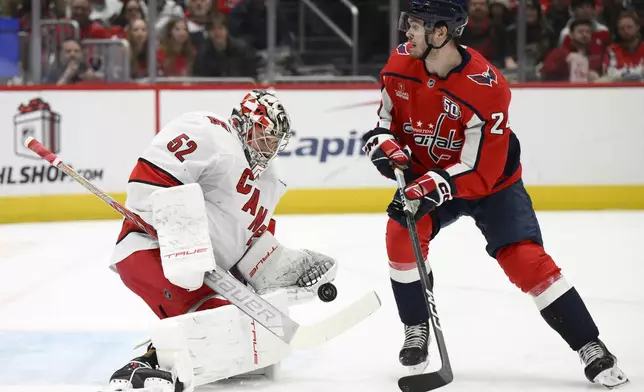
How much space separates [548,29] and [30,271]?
3.74m

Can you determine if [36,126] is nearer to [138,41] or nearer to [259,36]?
[138,41]

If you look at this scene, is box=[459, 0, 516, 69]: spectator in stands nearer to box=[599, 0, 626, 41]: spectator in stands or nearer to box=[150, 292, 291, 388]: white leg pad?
box=[599, 0, 626, 41]: spectator in stands

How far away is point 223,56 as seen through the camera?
6.47 metres

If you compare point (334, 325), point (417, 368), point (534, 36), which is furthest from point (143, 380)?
point (534, 36)

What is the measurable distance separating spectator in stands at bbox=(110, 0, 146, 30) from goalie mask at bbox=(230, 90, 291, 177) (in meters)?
3.80

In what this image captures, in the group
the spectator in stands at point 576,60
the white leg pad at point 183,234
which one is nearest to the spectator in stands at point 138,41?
the spectator in stands at point 576,60

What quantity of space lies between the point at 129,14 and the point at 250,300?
402 centimetres

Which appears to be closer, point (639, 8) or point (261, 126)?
point (261, 126)

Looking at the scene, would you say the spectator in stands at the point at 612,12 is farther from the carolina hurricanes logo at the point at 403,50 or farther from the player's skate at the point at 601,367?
the player's skate at the point at 601,367

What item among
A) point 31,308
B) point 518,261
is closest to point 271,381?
point 518,261

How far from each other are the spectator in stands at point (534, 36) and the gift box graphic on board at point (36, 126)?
2860 mm

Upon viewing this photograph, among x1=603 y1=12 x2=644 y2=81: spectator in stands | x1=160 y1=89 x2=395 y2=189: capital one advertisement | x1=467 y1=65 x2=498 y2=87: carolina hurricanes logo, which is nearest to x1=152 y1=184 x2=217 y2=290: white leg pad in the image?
x1=467 y1=65 x2=498 y2=87: carolina hurricanes logo

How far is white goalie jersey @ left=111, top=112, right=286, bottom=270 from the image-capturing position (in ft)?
8.59

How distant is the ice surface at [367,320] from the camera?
2.96m
